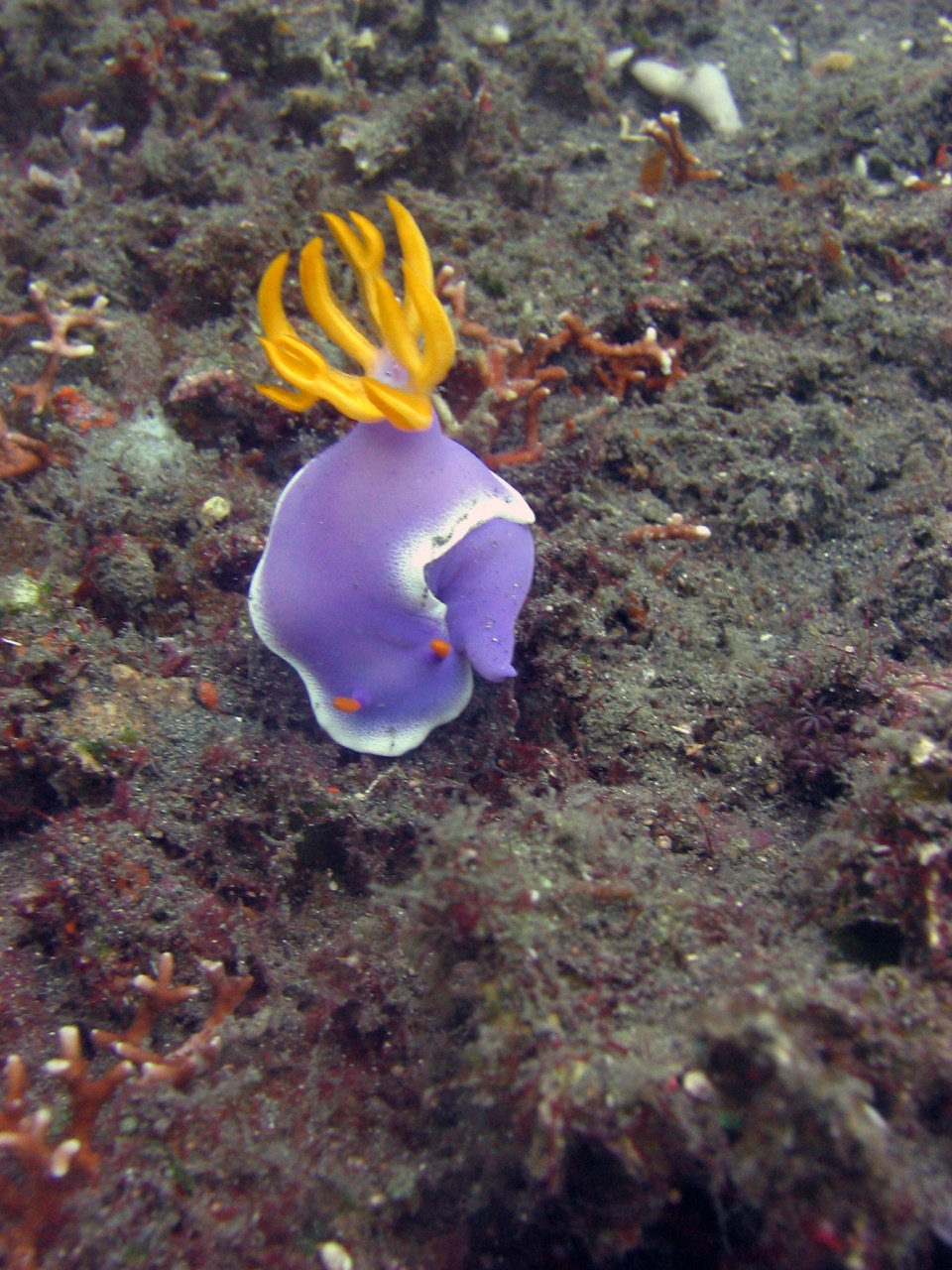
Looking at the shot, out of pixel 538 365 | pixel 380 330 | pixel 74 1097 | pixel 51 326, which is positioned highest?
pixel 380 330

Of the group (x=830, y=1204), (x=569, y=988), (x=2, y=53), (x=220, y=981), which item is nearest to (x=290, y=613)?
(x=220, y=981)

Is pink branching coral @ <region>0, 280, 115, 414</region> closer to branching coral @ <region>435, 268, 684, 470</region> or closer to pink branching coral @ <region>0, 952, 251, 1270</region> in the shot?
branching coral @ <region>435, 268, 684, 470</region>

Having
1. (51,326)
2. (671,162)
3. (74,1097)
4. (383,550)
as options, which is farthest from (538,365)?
(74,1097)

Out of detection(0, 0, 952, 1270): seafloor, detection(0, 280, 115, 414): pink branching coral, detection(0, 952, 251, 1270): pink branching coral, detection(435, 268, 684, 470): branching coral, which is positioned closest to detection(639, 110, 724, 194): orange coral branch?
detection(0, 0, 952, 1270): seafloor

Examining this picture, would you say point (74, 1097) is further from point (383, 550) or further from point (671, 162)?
point (671, 162)

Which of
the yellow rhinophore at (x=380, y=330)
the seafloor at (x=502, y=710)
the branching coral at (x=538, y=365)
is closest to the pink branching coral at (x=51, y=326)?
the seafloor at (x=502, y=710)

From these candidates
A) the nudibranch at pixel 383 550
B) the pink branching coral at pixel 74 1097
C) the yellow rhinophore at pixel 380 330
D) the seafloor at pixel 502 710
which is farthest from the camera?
the nudibranch at pixel 383 550

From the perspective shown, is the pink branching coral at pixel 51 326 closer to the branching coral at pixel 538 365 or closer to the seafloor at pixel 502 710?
the seafloor at pixel 502 710
